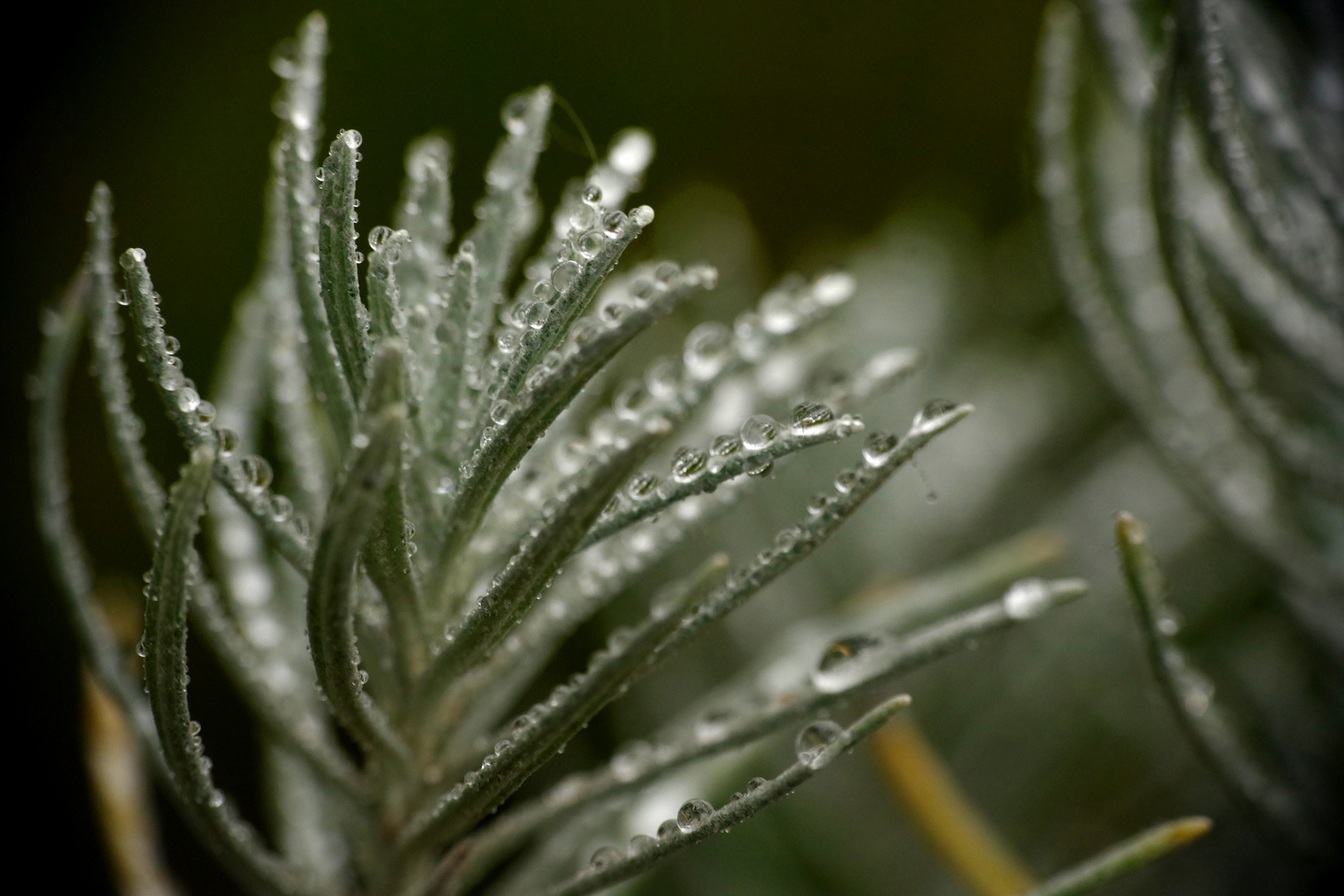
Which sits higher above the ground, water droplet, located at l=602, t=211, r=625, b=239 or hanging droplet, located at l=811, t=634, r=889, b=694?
water droplet, located at l=602, t=211, r=625, b=239

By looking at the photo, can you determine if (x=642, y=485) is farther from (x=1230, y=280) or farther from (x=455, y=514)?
(x=1230, y=280)

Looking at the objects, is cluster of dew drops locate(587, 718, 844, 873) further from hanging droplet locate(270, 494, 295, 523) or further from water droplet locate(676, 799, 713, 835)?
hanging droplet locate(270, 494, 295, 523)

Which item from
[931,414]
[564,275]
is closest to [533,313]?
[564,275]

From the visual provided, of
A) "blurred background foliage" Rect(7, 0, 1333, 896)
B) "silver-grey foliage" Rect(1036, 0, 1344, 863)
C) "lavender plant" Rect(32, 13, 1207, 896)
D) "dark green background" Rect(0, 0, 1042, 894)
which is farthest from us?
"dark green background" Rect(0, 0, 1042, 894)

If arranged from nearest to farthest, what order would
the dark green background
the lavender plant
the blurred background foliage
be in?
the lavender plant < the blurred background foliage < the dark green background

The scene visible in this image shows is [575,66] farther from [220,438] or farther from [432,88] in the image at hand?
[220,438]

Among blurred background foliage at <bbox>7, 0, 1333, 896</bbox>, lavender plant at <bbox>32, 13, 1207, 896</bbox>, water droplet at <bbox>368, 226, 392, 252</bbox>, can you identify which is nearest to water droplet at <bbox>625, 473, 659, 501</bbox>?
lavender plant at <bbox>32, 13, 1207, 896</bbox>

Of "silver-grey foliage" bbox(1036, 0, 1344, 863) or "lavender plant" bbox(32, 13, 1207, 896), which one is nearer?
"lavender plant" bbox(32, 13, 1207, 896)
